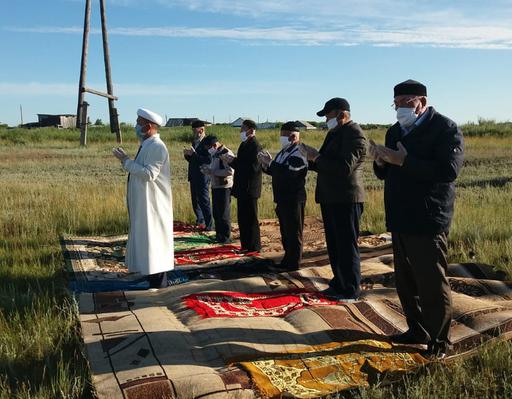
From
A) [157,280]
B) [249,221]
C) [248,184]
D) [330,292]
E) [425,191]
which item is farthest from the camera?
[249,221]

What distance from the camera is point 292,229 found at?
22.8 feet

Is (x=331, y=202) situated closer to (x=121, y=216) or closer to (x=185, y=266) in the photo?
(x=185, y=266)

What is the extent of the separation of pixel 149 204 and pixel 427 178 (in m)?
3.22

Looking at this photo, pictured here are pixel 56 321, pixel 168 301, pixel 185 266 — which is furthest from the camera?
pixel 185 266

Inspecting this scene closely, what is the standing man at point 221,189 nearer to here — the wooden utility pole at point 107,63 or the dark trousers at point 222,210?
the dark trousers at point 222,210

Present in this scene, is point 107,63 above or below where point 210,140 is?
above

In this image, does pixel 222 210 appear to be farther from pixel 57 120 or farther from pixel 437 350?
pixel 57 120

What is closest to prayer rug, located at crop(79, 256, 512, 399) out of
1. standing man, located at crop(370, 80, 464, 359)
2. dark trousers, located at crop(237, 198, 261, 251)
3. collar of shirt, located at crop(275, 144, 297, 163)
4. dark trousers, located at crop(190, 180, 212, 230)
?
standing man, located at crop(370, 80, 464, 359)

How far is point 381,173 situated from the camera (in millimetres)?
4539

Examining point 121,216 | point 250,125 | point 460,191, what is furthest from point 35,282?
point 460,191

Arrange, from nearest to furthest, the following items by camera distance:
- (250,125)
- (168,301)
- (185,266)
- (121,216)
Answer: (168,301), (185,266), (250,125), (121,216)

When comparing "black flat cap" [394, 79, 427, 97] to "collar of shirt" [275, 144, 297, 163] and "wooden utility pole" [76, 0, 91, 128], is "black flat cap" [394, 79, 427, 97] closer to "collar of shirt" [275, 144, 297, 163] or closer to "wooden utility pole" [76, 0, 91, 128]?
"collar of shirt" [275, 144, 297, 163]

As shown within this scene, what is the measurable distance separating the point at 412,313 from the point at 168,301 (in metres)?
2.39

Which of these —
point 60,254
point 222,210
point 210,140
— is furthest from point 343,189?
point 60,254
